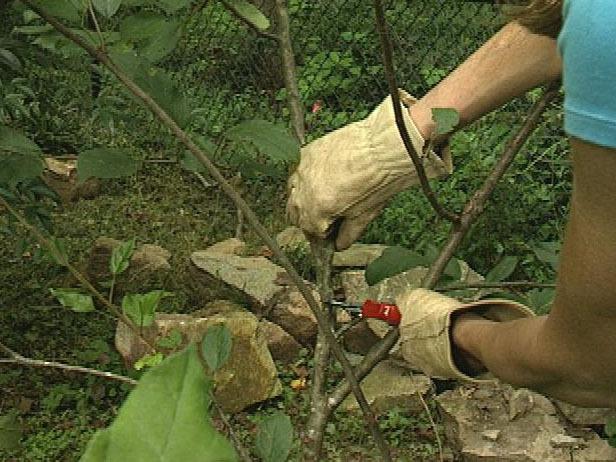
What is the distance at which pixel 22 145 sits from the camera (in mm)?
1669

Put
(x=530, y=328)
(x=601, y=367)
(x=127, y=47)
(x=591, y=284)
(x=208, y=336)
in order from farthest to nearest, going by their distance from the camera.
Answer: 1. (x=127, y=47)
2. (x=208, y=336)
3. (x=530, y=328)
4. (x=601, y=367)
5. (x=591, y=284)

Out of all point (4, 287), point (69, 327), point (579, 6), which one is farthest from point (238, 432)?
point (579, 6)

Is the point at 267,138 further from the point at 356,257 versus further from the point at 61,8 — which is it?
the point at 356,257

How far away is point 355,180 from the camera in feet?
5.90

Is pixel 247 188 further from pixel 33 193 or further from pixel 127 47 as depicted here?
pixel 127 47

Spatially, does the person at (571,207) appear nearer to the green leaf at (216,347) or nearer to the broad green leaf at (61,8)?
the green leaf at (216,347)

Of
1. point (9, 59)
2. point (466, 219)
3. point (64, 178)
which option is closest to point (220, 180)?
point (466, 219)

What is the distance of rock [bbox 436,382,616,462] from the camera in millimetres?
2893

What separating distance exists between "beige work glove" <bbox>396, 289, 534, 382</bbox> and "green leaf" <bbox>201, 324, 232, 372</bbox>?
30cm

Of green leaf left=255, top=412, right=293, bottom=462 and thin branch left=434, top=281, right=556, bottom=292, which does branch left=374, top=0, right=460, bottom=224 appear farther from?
green leaf left=255, top=412, right=293, bottom=462

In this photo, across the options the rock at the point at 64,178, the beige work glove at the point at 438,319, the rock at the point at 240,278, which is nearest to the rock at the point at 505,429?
the rock at the point at 240,278

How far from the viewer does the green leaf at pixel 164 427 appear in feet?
1.19

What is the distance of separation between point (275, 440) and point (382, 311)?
1.56 feet

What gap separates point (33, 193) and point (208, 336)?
146 cm
